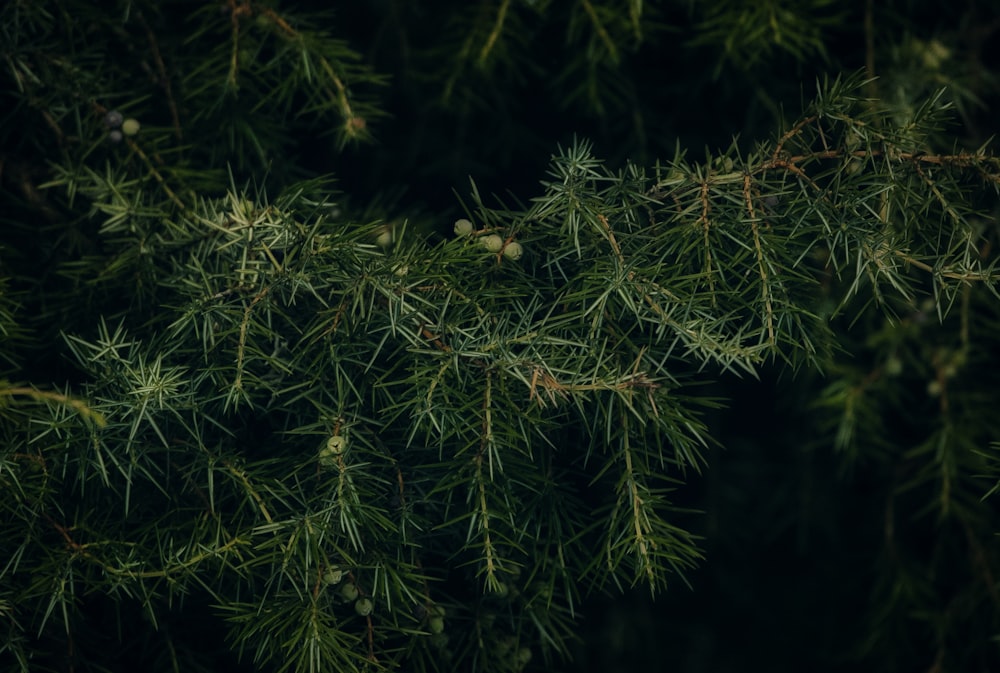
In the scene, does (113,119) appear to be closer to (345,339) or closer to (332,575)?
(345,339)

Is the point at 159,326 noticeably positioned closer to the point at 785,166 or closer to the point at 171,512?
the point at 171,512

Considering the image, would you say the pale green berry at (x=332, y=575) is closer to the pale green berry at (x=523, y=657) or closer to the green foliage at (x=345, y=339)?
the green foliage at (x=345, y=339)

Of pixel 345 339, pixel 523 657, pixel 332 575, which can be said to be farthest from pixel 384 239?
pixel 523 657

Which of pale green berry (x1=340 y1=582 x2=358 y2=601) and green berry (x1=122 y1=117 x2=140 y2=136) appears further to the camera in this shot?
green berry (x1=122 y1=117 x2=140 y2=136)

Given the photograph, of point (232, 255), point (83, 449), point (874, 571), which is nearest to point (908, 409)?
point (874, 571)

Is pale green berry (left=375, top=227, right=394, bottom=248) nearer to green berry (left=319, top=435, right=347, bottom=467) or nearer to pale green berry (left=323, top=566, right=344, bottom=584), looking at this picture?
green berry (left=319, top=435, right=347, bottom=467)

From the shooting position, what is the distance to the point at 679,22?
121cm

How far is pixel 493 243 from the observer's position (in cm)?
81

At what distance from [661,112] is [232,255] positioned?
689mm

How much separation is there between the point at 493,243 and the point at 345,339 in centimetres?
17

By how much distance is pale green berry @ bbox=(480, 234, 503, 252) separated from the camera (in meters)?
0.81

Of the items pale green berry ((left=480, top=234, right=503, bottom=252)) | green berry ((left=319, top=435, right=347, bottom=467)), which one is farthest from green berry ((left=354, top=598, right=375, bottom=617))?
pale green berry ((left=480, top=234, right=503, bottom=252))

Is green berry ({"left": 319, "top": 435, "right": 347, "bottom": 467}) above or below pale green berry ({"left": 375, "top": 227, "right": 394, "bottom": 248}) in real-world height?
below

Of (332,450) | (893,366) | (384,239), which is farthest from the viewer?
(893,366)
